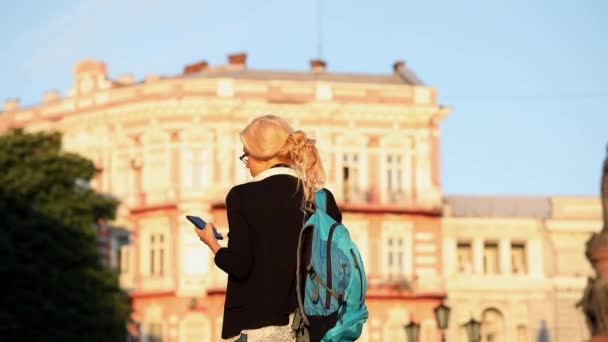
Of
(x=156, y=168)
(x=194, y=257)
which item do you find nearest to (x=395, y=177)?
(x=194, y=257)

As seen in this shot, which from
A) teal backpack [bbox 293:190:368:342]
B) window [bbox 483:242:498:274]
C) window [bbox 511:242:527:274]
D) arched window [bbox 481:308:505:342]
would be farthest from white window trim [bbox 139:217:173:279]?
teal backpack [bbox 293:190:368:342]

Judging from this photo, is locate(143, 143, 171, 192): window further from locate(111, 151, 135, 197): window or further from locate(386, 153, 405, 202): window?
locate(386, 153, 405, 202): window

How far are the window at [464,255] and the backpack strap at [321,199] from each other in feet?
206

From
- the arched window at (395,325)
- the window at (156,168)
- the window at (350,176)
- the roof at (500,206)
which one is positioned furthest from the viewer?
the roof at (500,206)

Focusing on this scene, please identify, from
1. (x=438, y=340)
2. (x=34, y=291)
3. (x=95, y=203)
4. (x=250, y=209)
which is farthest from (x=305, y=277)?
(x=438, y=340)

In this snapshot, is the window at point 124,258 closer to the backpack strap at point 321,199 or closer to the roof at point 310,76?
the roof at point 310,76

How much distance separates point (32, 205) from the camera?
57.6m

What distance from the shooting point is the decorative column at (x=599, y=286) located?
90.5 feet

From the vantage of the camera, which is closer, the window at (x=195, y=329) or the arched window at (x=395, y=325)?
the window at (x=195, y=329)

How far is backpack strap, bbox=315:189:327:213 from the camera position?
31.4 ft

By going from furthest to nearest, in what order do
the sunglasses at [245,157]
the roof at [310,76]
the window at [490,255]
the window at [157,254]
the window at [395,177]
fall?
the roof at [310,76] → the window at [490,255] → the window at [395,177] → the window at [157,254] → the sunglasses at [245,157]

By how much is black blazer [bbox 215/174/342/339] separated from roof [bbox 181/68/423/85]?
208ft

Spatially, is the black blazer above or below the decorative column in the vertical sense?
below

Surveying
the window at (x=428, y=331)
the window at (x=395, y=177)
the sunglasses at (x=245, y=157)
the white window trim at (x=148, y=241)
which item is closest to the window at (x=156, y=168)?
the white window trim at (x=148, y=241)
